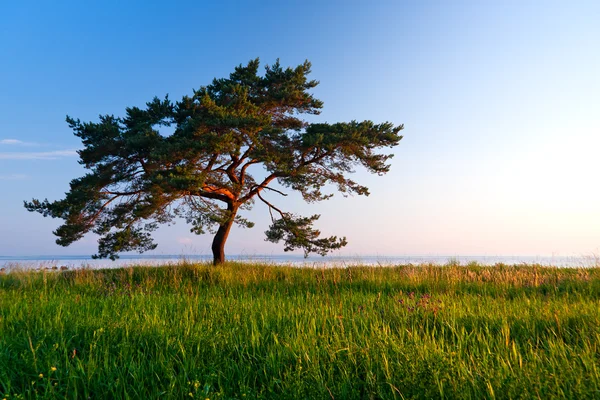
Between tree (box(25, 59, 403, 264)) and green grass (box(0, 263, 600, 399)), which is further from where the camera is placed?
tree (box(25, 59, 403, 264))

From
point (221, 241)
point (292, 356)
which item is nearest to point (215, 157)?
point (221, 241)

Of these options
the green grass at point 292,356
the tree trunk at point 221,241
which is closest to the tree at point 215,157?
the tree trunk at point 221,241

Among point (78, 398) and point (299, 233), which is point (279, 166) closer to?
point (299, 233)

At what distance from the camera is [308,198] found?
57.0ft

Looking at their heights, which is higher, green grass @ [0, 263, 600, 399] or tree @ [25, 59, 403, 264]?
tree @ [25, 59, 403, 264]

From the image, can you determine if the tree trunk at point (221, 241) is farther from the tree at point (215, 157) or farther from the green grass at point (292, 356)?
the green grass at point (292, 356)

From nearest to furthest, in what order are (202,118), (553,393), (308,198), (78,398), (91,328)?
(553,393), (78,398), (91,328), (202,118), (308,198)

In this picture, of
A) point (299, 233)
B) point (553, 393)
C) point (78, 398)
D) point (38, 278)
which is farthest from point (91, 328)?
point (299, 233)

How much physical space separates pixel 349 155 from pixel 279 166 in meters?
3.58

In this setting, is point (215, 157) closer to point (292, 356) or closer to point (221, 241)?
point (221, 241)

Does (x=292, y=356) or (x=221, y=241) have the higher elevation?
(x=221, y=241)

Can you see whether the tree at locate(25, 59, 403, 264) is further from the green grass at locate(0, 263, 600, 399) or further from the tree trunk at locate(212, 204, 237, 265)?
the green grass at locate(0, 263, 600, 399)

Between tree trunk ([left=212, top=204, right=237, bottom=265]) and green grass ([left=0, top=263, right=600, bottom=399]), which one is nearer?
green grass ([left=0, top=263, right=600, bottom=399])

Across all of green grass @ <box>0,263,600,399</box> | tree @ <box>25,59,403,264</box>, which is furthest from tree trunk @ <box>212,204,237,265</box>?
green grass @ <box>0,263,600,399</box>
